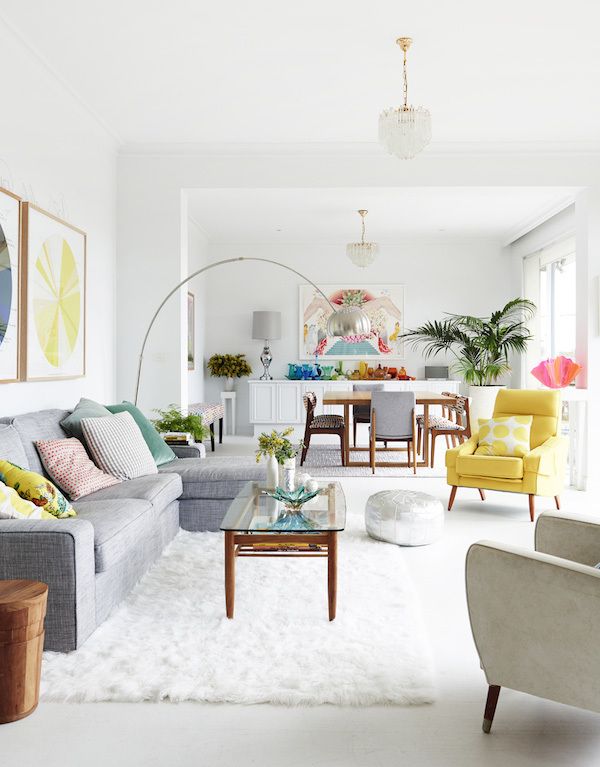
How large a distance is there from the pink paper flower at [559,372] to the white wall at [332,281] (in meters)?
3.66

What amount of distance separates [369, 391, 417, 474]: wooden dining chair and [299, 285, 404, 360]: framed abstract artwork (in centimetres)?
304

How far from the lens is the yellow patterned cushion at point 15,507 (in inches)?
105

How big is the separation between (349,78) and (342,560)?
10.2 ft

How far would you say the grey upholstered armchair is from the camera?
5.92 ft

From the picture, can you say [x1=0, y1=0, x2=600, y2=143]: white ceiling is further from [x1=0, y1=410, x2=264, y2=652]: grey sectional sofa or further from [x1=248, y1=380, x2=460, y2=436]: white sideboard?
[x1=248, y1=380, x2=460, y2=436]: white sideboard

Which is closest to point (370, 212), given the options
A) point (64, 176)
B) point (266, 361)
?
point (266, 361)

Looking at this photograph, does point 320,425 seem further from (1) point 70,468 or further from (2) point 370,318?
(1) point 70,468

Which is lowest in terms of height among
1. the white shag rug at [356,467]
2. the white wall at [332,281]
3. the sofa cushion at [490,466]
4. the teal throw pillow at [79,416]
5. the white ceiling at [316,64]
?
the white shag rug at [356,467]

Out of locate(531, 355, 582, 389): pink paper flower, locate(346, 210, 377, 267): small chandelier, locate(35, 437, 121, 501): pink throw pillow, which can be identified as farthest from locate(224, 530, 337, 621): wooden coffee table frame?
locate(346, 210, 377, 267): small chandelier

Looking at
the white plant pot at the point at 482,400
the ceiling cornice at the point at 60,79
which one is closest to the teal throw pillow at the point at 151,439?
the ceiling cornice at the point at 60,79

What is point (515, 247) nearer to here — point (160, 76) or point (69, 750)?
point (160, 76)

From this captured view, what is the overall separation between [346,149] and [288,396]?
156 inches

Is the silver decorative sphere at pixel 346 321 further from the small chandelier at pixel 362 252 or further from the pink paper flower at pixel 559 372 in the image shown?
the small chandelier at pixel 362 252

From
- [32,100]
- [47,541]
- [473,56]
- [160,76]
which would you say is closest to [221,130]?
[160,76]
